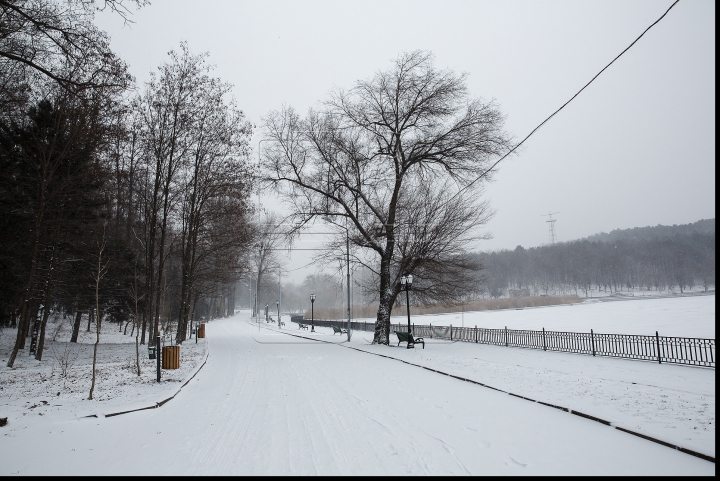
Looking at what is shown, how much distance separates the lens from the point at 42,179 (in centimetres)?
1451

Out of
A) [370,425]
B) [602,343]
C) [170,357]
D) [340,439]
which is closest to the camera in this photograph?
[340,439]

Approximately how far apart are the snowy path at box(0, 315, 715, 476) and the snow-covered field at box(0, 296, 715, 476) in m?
0.02

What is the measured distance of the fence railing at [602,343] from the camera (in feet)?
45.0

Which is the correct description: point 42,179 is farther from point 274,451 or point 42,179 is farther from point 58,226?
point 274,451

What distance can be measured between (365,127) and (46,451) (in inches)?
791

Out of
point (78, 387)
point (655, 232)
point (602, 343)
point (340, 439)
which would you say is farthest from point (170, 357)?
point (655, 232)

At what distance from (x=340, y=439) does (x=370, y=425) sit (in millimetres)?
A: 872

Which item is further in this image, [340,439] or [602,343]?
[602,343]

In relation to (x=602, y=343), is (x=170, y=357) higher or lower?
lower

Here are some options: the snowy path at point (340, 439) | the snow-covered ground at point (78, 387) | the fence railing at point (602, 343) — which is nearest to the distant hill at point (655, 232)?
the fence railing at point (602, 343)

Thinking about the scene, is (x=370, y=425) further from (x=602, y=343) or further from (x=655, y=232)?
(x=655, y=232)

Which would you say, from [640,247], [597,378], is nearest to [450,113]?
[640,247]

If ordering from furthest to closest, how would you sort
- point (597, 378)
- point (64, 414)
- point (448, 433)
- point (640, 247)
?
1. point (640, 247)
2. point (597, 378)
3. point (64, 414)
4. point (448, 433)

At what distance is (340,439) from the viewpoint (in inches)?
241
